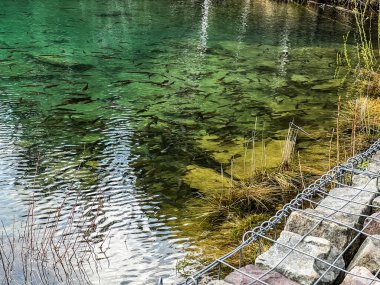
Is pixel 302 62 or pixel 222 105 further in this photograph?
pixel 302 62

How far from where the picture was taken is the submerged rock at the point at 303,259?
212cm

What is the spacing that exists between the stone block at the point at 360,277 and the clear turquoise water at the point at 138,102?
44.7 inches

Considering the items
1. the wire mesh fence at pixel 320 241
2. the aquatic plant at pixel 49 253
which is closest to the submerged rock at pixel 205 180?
the wire mesh fence at pixel 320 241

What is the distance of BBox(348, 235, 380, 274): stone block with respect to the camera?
2.18m

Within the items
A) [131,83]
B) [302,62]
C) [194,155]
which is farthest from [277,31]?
[194,155]

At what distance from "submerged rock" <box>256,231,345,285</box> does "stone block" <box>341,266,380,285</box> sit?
0.41 ft

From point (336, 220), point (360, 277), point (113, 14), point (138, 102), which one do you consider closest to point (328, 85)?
point (138, 102)

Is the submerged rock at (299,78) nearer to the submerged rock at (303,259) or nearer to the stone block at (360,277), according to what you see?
the submerged rock at (303,259)

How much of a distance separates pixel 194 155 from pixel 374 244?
2.51m

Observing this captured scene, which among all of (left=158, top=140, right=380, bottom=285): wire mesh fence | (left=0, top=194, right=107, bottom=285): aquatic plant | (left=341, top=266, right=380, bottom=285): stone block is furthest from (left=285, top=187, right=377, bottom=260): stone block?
(left=0, top=194, right=107, bottom=285): aquatic plant

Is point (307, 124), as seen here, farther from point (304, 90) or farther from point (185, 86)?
point (185, 86)

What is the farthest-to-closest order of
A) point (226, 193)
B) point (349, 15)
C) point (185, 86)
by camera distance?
point (349, 15) → point (185, 86) → point (226, 193)

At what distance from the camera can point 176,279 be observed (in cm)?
282

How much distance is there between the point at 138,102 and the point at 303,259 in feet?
13.7
